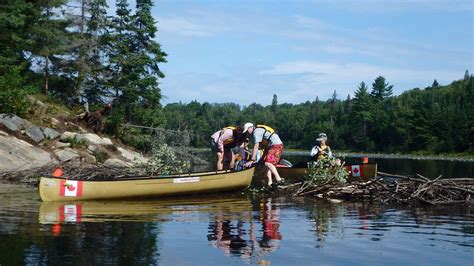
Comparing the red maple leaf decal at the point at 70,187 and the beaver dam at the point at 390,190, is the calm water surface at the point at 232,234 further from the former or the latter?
the beaver dam at the point at 390,190

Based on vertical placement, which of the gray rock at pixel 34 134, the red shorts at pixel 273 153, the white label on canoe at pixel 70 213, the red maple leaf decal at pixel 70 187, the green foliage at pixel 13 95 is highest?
the green foliage at pixel 13 95

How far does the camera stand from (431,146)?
366ft

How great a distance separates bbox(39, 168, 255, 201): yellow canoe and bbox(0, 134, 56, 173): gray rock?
9.45m

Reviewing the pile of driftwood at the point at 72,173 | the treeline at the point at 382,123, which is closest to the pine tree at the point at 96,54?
the pile of driftwood at the point at 72,173

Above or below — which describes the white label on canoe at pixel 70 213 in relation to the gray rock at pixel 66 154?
below

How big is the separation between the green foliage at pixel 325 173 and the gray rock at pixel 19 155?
504 inches

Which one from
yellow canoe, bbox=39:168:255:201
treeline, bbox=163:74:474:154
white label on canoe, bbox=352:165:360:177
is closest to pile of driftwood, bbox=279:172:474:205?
yellow canoe, bbox=39:168:255:201

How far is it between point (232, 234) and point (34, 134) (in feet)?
63.6

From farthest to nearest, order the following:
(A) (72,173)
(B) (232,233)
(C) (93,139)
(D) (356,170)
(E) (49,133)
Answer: (C) (93,139), (E) (49,133), (A) (72,173), (D) (356,170), (B) (232,233)

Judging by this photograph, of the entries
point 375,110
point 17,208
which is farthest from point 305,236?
point 375,110

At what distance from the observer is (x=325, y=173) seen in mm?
17766

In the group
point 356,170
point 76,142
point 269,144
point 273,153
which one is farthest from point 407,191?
point 76,142

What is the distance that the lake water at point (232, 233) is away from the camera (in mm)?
8695

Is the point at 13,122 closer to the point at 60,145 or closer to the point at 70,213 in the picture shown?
the point at 60,145
